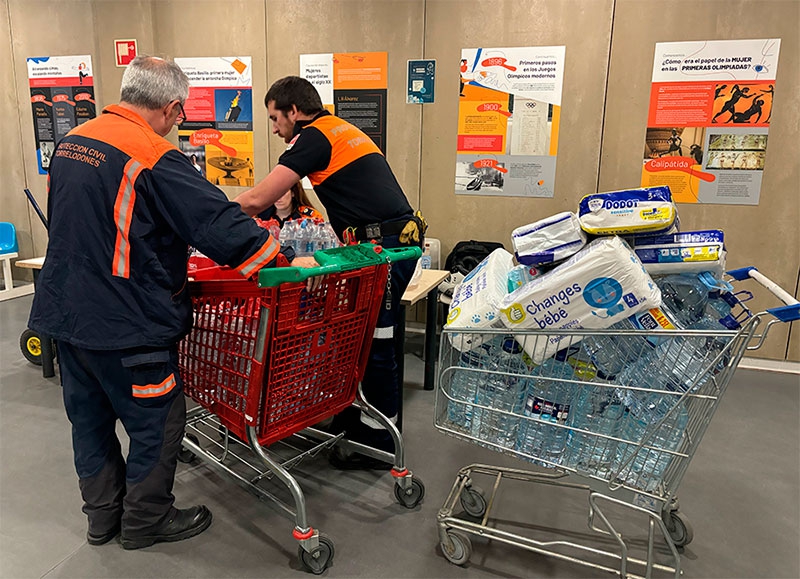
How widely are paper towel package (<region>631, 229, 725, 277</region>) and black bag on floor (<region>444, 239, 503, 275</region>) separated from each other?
253cm

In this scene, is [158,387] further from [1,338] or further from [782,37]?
[782,37]

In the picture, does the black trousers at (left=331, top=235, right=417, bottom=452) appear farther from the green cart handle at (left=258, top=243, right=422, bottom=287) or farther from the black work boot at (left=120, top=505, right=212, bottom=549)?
the black work boot at (left=120, top=505, right=212, bottom=549)

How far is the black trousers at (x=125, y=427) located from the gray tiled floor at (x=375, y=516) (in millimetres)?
158

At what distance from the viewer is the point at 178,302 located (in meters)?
1.90

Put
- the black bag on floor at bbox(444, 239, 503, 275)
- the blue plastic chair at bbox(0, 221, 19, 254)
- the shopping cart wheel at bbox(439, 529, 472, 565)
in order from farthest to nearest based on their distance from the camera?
the blue plastic chair at bbox(0, 221, 19, 254), the black bag on floor at bbox(444, 239, 503, 275), the shopping cart wheel at bbox(439, 529, 472, 565)

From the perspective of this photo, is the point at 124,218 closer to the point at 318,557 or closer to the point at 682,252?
the point at 318,557

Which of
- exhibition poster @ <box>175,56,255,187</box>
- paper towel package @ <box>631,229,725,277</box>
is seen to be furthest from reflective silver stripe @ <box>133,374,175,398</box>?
exhibition poster @ <box>175,56,255,187</box>

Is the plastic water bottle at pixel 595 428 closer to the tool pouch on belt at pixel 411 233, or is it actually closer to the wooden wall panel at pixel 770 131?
the tool pouch on belt at pixel 411 233

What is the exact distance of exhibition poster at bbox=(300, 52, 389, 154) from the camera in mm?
4488

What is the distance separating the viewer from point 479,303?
178 centimetres

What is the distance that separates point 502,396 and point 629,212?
2.27 ft

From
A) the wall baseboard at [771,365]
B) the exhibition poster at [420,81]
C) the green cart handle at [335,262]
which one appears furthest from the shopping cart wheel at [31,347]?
the wall baseboard at [771,365]

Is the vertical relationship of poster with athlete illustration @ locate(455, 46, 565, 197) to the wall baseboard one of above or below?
above

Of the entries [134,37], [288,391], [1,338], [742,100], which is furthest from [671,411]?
[134,37]
